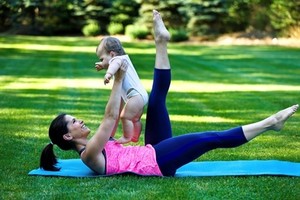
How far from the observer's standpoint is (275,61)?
635 inches

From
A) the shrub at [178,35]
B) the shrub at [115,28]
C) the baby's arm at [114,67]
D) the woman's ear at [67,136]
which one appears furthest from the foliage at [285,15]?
the woman's ear at [67,136]

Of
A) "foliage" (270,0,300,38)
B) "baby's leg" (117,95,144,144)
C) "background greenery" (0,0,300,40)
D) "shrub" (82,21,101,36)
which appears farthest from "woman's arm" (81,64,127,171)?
"shrub" (82,21,101,36)

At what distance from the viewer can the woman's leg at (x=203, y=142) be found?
4180mm

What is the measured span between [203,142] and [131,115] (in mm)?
714

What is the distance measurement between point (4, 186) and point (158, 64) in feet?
4.77

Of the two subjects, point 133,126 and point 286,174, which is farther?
point 133,126

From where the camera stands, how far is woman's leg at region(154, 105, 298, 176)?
4180 millimetres

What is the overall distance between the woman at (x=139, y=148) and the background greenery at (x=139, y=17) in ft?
66.4

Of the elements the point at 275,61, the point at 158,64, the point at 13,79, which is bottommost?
the point at 275,61

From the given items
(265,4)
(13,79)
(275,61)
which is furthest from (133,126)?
(265,4)

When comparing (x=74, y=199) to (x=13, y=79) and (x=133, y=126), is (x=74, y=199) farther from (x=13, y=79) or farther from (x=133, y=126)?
(x=13, y=79)

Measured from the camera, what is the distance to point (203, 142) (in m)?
4.24

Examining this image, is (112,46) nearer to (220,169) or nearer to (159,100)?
(159,100)

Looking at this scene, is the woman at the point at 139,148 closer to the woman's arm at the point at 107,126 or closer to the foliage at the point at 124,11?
the woman's arm at the point at 107,126
